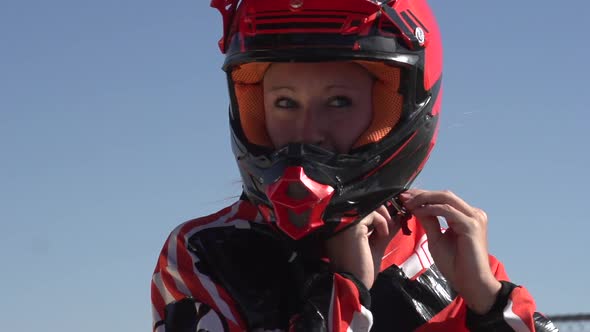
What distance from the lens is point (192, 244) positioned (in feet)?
18.6

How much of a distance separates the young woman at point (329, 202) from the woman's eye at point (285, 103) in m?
0.01

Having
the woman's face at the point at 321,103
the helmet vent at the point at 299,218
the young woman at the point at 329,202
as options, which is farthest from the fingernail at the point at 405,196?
the helmet vent at the point at 299,218

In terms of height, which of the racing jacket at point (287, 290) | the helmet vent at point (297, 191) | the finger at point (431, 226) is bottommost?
the racing jacket at point (287, 290)

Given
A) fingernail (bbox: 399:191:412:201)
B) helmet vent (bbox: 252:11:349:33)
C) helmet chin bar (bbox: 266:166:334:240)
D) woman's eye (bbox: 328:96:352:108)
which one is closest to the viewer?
helmet chin bar (bbox: 266:166:334:240)

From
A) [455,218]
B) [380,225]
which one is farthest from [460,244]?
[380,225]

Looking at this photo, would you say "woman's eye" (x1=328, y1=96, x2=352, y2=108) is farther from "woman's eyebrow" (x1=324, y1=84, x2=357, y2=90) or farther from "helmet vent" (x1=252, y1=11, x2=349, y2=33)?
"helmet vent" (x1=252, y1=11, x2=349, y2=33)

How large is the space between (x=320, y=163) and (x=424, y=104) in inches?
25.1

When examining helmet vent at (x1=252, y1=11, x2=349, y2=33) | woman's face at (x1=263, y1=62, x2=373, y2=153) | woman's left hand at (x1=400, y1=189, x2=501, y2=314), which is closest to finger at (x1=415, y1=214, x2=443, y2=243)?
woman's left hand at (x1=400, y1=189, x2=501, y2=314)

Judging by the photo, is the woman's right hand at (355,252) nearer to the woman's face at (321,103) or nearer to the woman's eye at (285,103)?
the woman's face at (321,103)

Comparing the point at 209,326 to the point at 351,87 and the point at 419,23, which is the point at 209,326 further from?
the point at 419,23

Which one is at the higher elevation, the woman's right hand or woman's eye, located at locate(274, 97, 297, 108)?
woman's eye, located at locate(274, 97, 297, 108)

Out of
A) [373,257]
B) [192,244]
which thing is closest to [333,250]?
[373,257]

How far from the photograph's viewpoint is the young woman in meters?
5.33

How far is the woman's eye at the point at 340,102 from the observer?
5.47 metres
